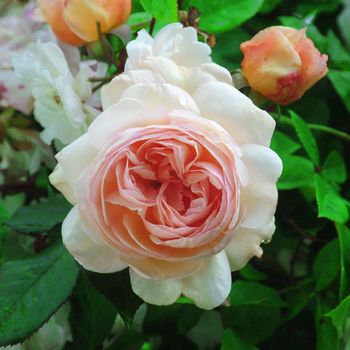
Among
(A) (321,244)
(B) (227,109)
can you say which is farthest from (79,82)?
(A) (321,244)

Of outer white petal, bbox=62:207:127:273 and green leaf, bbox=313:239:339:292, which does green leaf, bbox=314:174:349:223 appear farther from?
outer white petal, bbox=62:207:127:273

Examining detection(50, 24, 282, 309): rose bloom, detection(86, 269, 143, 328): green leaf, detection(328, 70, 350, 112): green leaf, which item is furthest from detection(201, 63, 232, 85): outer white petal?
detection(328, 70, 350, 112): green leaf

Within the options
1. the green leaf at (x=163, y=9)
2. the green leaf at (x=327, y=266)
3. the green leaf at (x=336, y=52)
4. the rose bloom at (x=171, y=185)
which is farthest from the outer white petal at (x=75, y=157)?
the green leaf at (x=336, y=52)

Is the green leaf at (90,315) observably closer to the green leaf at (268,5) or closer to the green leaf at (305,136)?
the green leaf at (305,136)

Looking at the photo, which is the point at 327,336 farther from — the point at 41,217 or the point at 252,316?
the point at 41,217

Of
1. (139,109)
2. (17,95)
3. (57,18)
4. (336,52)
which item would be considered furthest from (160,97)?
(336,52)

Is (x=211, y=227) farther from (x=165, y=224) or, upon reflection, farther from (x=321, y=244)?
(x=321, y=244)
